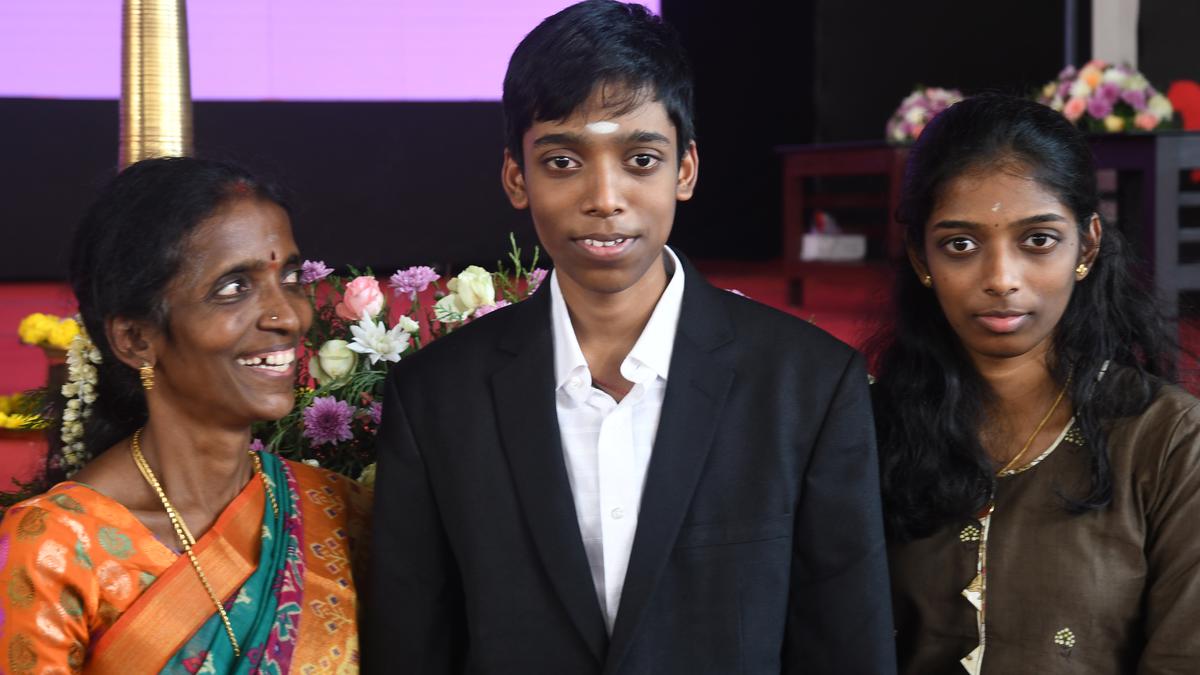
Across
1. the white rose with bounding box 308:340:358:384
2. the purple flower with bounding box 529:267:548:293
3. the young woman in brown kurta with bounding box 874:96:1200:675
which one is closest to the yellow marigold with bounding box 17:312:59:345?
the white rose with bounding box 308:340:358:384

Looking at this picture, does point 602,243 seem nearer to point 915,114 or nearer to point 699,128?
point 915,114

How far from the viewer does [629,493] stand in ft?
5.03

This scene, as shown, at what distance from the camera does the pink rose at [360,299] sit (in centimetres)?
208

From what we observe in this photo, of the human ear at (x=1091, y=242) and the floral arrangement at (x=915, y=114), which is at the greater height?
the floral arrangement at (x=915, y=114)

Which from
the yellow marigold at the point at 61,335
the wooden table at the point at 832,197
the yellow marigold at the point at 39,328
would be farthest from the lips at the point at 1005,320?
the wooden table at the point at 832,197

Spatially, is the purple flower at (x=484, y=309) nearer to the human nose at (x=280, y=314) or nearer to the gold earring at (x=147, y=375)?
the human nose at (x=280, y=314)

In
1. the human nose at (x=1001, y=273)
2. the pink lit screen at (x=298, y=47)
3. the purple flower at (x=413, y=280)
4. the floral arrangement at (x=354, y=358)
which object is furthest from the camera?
the pink lit screen at (x=298, y=47)

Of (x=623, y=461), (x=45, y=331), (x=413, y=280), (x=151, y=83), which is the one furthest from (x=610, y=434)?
(x=45, y=331)

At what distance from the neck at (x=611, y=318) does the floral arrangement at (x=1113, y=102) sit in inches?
180

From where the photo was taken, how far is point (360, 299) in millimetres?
2076

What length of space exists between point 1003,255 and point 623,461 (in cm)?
55

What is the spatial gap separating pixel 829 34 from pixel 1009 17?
1.39 meters

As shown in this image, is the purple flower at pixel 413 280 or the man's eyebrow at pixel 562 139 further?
the purple flower at pixel 413 280

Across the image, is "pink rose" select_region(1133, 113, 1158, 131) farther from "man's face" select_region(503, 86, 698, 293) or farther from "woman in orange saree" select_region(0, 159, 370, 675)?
"woman in orange saree" select_region(0, 159, 370, 675)
